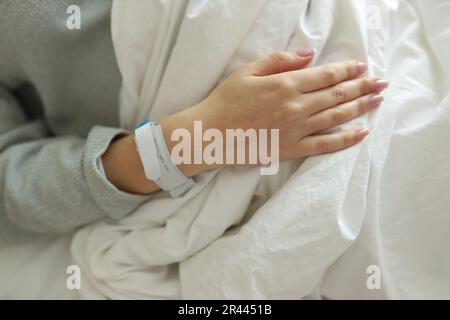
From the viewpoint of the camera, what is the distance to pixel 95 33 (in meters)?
0.60

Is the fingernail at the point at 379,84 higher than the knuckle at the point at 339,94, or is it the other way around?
the fingernail at the point at 379,84

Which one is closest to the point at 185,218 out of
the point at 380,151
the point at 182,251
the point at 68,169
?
the point at 182,251

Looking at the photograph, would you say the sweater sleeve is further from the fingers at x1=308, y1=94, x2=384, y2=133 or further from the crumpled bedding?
the fingers at x1=308, y1=94, x2=384, y2=133

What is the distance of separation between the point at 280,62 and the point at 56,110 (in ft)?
1.24

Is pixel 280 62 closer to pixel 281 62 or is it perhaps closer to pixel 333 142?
pixel 281 62

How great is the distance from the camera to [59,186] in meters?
0.58

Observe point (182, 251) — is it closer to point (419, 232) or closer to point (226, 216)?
point (226, 216)

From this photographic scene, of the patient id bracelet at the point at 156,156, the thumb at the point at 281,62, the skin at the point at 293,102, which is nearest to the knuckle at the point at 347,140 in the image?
the skin at the point at 293,102

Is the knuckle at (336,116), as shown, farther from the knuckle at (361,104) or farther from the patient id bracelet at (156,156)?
the patient id bracelet at (156,156)

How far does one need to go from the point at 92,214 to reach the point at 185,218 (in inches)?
5.7

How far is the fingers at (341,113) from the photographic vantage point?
1.76 feet

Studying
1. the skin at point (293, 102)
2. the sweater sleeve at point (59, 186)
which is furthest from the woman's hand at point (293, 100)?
the sweater sleeve at point (59, 186)

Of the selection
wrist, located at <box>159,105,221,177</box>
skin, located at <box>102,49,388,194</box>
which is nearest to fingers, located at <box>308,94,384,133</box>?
skin, located at <box>102,49,388,194</box>

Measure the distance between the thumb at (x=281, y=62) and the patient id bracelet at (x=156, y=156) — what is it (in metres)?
0.16
